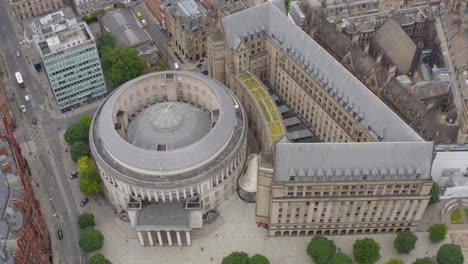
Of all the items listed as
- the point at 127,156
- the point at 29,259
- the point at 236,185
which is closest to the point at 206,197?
the point at 236,185

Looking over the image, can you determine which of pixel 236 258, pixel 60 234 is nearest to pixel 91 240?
pixel 60 234

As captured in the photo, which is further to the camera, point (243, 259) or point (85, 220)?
point (85, 220)

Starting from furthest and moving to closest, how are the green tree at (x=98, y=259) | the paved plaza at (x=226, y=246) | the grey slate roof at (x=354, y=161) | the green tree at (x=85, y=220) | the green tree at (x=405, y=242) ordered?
1. the green tree at (x=85, y=220)
2. the paved plaza at (x=226, y=246)
3. the green tree at (x=405, y=242)
4. the green tree at (x=98, y=259)
5. the grey slate roof at (x=354, y=161)

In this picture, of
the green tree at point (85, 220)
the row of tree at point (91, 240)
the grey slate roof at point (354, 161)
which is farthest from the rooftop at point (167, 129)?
the grey slate roof at point (354, 161)

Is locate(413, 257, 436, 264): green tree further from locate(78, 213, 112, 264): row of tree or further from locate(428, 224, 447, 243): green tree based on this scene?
locate(78, 213, 112, 264): row of tree

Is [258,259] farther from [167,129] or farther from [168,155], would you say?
[167,129]

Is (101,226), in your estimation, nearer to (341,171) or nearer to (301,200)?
(301,200)

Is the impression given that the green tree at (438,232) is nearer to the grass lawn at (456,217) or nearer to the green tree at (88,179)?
the grass lawn at (456,217)
